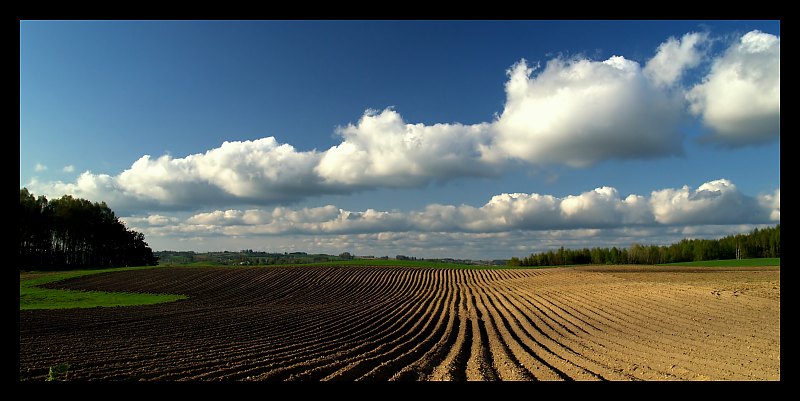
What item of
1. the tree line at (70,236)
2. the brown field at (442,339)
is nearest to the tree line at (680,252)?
the brown field at (442,339)

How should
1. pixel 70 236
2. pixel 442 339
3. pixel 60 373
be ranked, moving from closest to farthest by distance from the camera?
pixel 60 373 < pixel 442 339 < pixel 70 236

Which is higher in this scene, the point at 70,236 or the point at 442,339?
the point at 70,236

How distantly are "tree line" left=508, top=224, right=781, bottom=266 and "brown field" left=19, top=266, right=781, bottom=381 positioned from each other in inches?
2222

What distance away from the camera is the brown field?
1002cm

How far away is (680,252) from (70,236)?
3874 inches

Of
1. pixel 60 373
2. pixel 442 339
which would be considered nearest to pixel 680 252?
pixel 442 339

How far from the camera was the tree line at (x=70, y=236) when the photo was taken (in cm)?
6681

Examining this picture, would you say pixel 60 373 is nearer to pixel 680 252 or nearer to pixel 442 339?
pixel 442 339

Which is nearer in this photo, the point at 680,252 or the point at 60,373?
the point at 60,373

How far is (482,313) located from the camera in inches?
918

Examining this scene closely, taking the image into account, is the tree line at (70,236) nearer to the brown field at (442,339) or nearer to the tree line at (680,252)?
the brown field at (442,339)

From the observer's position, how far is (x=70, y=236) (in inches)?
2894
